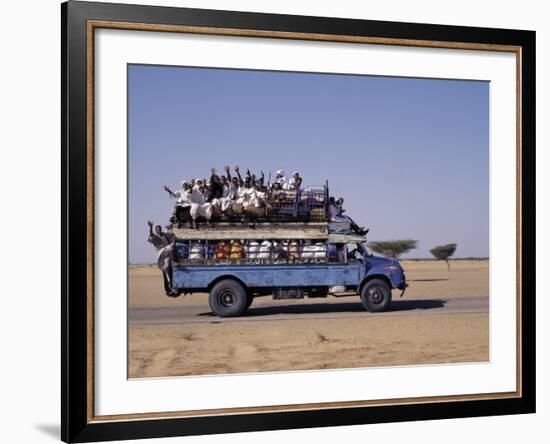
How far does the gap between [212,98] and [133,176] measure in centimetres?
98

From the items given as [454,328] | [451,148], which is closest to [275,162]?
[451,148]

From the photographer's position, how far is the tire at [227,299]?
253 inches

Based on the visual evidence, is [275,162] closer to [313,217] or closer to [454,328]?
[313,217]

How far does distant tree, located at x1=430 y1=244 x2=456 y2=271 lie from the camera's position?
6641 mm

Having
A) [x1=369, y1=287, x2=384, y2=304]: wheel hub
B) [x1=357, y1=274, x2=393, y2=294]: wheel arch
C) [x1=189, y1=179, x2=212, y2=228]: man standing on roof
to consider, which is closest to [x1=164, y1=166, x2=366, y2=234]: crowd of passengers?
[x1=189, y1=179, x2=212, y2=228]: man standing on roof

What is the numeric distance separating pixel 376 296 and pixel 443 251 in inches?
26.5

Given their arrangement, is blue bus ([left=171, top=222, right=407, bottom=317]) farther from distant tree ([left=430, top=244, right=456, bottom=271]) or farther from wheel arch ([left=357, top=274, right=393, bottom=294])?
distant tree ([left=430, top=244, right=456, bottom=271])

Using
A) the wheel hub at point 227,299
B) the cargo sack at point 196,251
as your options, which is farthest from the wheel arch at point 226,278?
the cargo sack at point 196,251

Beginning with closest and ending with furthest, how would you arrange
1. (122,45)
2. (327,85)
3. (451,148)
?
(122,45), (327,85), (451,148)

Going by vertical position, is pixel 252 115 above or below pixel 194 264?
above

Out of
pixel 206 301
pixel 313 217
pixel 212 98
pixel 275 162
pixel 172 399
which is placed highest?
pixel 212 98

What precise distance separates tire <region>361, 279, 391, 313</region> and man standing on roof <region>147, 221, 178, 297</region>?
5.10ft

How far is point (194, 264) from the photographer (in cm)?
645

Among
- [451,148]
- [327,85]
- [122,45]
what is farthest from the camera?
[451,148]
